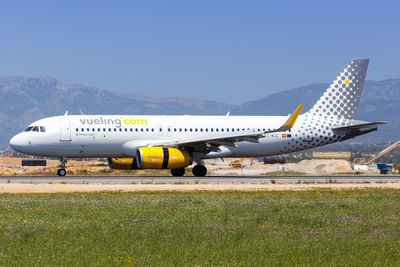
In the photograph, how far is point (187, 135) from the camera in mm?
43344

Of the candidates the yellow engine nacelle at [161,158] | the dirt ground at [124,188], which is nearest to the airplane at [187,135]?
the yellow engine nacelle at [161,158]

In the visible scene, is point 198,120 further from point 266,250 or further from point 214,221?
point 266,250

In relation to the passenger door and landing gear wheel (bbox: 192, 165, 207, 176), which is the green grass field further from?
landing gear wheel (bbox: 192, 165, 207, 176)

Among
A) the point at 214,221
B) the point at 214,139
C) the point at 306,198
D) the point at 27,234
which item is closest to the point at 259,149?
the point at 214,139

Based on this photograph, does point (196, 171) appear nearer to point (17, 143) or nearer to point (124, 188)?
point (17, 143)

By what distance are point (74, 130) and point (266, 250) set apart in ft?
92.4

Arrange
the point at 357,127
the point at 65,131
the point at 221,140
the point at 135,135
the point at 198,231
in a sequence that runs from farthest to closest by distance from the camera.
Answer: the point at 357,127 → the point at 135,135 → the point at 65,131 → the point at 221,140 → the point at 198,231

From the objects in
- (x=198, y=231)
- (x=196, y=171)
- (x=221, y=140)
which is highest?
(x=221, y=140)

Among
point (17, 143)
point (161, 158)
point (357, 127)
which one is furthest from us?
point (357, 127)

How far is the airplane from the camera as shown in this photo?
133 feet

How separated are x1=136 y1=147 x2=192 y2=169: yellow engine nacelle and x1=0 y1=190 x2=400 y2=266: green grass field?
12.4m

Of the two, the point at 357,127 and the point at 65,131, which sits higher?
the point at 65,131

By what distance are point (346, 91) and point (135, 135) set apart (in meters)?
15.2

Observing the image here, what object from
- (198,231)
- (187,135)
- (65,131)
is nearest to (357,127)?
(187,135)
